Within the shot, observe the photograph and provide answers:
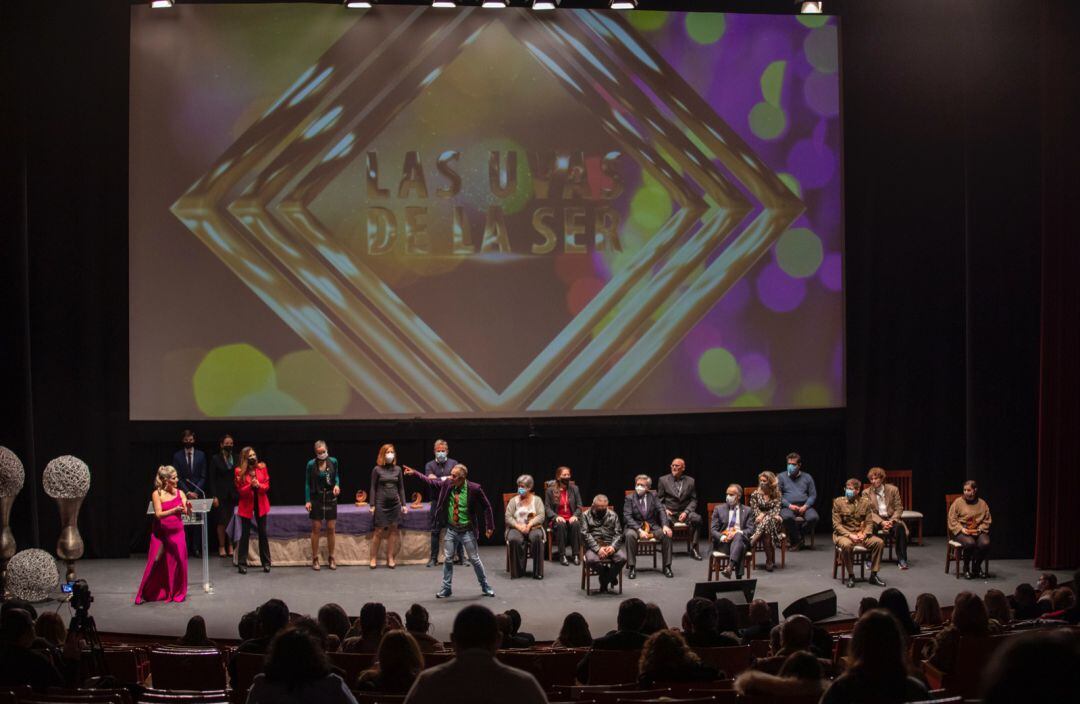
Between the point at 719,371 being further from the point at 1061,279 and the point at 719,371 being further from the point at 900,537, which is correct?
the point at 1061,279

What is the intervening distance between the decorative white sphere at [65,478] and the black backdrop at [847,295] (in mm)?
1415

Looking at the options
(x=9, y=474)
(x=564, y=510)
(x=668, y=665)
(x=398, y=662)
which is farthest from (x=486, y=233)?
(x=398, y=662)

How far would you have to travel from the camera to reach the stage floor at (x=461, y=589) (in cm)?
1002

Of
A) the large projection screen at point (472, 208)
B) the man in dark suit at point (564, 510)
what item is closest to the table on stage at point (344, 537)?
the large projection screen at point (472, 208)

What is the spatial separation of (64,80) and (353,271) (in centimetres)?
352

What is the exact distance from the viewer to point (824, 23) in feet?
43.2

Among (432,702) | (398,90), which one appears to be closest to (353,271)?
(398,90)

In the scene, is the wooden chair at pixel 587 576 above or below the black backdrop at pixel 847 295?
below

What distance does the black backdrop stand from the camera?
1246 centimetres

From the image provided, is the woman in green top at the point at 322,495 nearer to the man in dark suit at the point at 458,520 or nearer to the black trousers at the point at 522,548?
the man in dark suit at the point at 458,520

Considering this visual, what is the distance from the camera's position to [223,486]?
12.3 meters

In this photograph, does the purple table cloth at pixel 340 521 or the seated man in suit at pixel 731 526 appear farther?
the purple table cloth at pixel 340 521

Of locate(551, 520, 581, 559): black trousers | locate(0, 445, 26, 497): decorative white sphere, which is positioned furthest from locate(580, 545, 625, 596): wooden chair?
locate(0, 445, 26, 497): decorative white sphere

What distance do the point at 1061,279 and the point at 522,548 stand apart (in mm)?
5844
